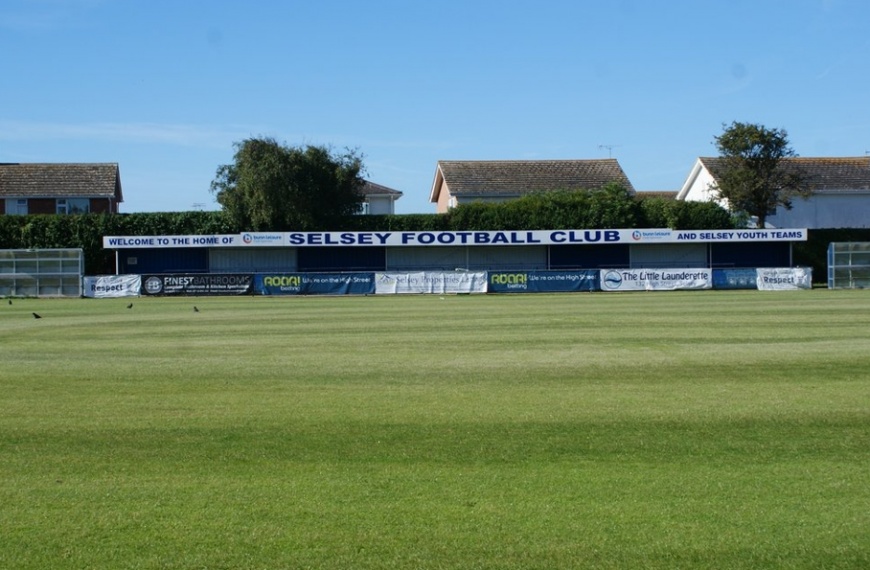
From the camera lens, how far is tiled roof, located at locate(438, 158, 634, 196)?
70.6 m

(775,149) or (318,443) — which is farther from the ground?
(775,149)

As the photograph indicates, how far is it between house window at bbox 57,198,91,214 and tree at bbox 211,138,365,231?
12.2 meters

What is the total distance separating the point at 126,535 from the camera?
6250 millimetres

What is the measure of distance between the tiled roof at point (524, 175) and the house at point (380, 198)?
9.12m

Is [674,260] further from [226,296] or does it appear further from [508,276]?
[226,296]

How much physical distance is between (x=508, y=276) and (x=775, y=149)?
82.0ft

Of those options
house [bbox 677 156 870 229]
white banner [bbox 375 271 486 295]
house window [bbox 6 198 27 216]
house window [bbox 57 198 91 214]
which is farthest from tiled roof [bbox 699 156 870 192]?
house window [bbox 6 198 27 216]

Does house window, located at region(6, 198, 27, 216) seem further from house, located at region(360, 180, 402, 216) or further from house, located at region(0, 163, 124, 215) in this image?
house, located at region(360, 180, 402, 216)

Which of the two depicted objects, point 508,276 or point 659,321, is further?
point 508,276

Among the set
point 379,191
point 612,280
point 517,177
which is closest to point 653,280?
point 612,280

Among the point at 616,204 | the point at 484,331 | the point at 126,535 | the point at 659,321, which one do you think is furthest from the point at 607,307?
the point at 616,204

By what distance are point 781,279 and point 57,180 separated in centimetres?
5055

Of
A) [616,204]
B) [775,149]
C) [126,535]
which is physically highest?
[775,149]

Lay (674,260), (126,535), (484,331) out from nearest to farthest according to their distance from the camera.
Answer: (126,535), (484,331), (674,260)
